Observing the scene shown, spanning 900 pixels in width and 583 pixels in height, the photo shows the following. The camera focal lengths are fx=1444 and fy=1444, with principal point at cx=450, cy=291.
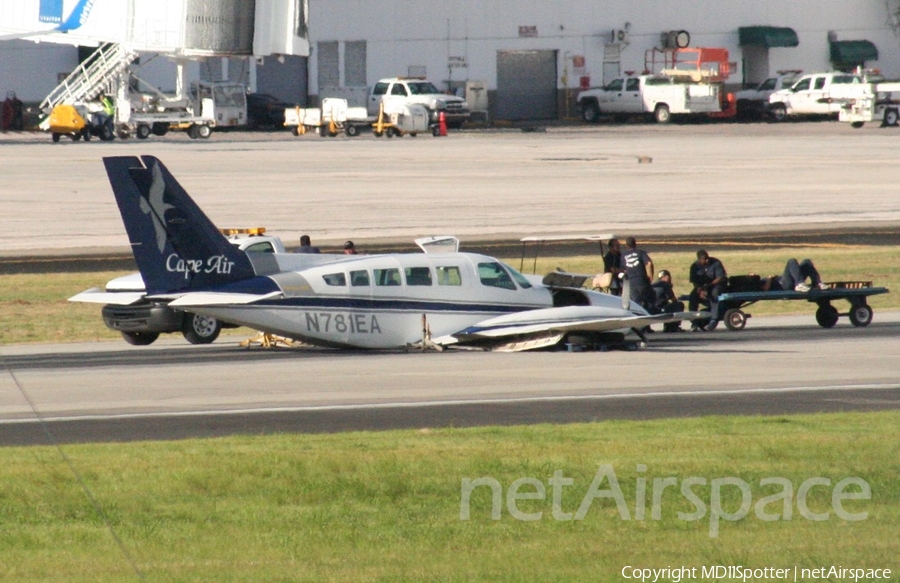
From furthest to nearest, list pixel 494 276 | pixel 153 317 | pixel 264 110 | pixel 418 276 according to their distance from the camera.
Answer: pixel 264 110 < pixel 153 317 < pixel 494 276 < pixel 418 276

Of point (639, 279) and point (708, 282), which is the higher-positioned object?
point (639, 279)

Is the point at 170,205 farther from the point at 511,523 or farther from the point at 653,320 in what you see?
the point at 511,523

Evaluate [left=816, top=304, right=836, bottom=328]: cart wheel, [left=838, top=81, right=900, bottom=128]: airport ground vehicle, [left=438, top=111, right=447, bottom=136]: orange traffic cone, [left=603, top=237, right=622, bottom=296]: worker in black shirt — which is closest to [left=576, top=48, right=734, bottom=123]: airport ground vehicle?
[left=838, top=81, right=900, bottom=128]: airport ground vehicle

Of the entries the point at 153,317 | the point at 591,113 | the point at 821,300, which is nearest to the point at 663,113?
the point at 591,113

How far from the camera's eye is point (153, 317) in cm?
2498

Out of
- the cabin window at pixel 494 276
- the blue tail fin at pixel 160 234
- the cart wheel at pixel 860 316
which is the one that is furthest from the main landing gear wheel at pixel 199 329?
the cart wheel at pixel 860 316

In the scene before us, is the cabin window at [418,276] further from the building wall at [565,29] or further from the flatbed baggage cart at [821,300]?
the building wall at [565,29]

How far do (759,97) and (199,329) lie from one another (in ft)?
226

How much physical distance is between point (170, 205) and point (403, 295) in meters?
4.06

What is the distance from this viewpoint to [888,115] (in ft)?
260

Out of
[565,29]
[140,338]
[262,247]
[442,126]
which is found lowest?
[140,338]

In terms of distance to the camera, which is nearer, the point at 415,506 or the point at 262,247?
the point at 415,506

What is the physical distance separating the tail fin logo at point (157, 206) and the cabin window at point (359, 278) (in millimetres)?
3064

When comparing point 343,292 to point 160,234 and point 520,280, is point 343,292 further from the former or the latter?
point 520,280
